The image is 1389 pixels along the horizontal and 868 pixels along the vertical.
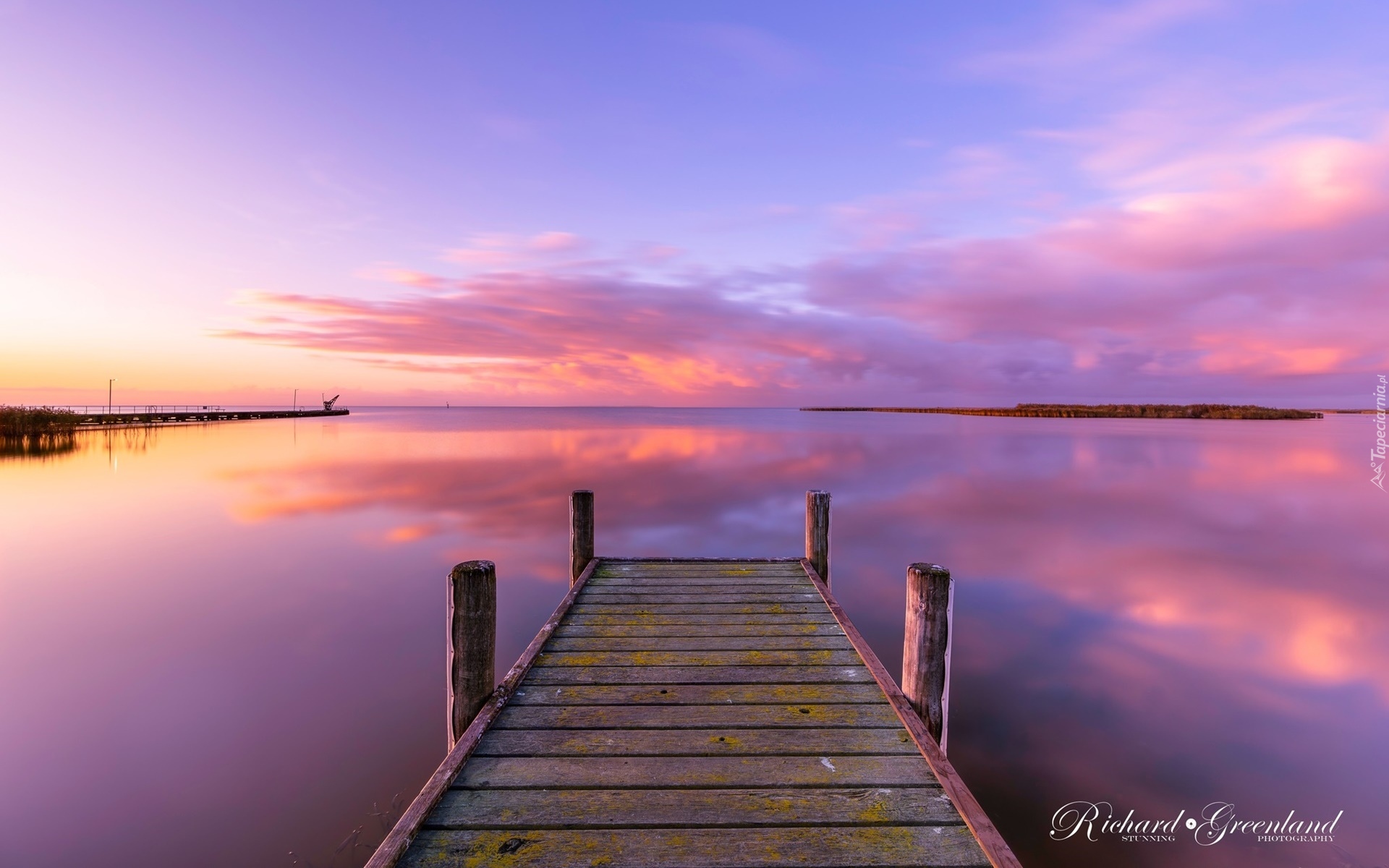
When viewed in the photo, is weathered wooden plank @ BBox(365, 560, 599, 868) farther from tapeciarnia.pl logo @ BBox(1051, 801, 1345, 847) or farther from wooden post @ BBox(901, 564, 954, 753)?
tapeciarnia.pl logo @ BBox(1051, 801, 1345, 847)

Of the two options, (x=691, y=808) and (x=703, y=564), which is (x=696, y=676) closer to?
(x=691, y=808)

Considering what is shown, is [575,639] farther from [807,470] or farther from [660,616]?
[807,470]

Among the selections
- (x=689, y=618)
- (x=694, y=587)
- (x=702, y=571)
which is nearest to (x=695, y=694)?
(x=689, y=618)

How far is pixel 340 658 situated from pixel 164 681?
1.81m

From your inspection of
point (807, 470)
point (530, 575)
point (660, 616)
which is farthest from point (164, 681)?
point (807, 470)

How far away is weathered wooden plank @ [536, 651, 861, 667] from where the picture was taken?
490 cm

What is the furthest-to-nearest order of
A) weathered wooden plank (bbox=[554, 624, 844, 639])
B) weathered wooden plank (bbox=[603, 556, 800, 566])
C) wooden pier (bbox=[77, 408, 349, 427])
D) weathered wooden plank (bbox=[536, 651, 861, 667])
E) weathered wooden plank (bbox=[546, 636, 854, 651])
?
1. wooden pier (bbox=[77, 408, 349, 427])
2. weathered wooden plank (bbox=[603, 556, 800, 566])
3. weathered wooden plank (bbox=[554, 624, 844, 639])
4. weathered wooden plank (bbox=[546, 636, 854, 651])
5. weathered wooden plank (bbox=[536, 651, 861, 667])

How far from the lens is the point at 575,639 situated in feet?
17.8

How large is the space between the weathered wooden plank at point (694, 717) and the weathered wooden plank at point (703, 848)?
97 cm

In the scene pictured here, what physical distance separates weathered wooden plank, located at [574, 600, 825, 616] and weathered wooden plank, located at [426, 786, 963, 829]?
9.72 feet

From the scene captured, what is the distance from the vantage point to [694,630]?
5.69 metres

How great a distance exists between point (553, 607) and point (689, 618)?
173 inches

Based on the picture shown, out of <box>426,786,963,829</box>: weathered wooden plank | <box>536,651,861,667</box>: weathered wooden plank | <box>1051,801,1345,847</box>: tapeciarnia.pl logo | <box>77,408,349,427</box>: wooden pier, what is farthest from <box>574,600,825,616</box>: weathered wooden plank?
<box>77,408,349,427</box>: wooden pier

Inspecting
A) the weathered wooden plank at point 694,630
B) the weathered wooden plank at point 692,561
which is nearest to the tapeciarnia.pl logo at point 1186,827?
the weathered wooden plank at point 694,630
